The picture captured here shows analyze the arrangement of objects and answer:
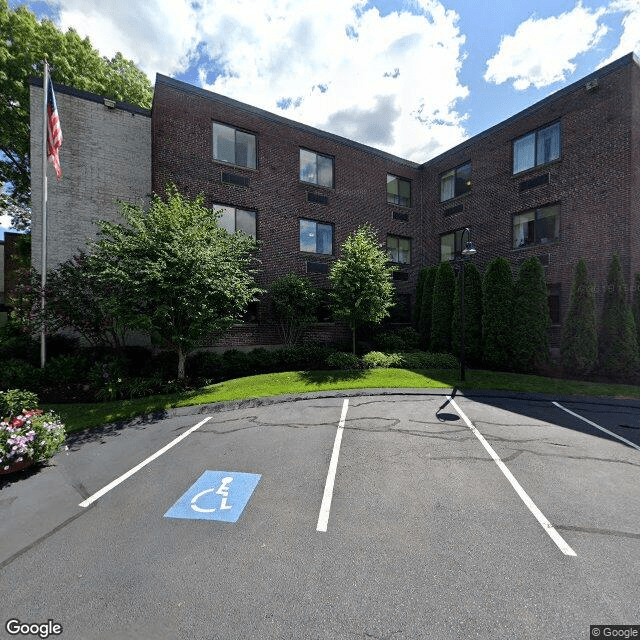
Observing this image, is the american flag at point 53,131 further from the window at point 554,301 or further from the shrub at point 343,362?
the window at point 554,301

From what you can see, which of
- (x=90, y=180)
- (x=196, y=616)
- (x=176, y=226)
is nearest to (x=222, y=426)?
(x=196, y=616)

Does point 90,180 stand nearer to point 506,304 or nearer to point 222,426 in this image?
point 222,426

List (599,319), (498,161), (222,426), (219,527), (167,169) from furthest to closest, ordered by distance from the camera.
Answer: (498,161), (167,169), (599,319), (222,426), (219,527)

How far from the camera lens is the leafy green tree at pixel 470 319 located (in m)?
15.8

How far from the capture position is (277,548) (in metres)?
3.69

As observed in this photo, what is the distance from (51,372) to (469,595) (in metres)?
14.1

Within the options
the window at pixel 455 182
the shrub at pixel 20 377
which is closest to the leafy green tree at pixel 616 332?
the window at pixel 455 182

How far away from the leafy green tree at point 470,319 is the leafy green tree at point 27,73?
2443cm

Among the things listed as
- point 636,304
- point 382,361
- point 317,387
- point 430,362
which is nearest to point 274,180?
point 382,361

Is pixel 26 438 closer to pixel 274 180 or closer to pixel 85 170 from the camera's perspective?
pixel 85 170

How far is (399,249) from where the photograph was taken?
2214 cm

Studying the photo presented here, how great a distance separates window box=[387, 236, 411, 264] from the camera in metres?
21.8

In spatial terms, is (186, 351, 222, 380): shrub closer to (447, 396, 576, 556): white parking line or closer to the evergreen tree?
(447, 396, 576, 556): white parking line

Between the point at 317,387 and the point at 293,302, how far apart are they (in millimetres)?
6070
